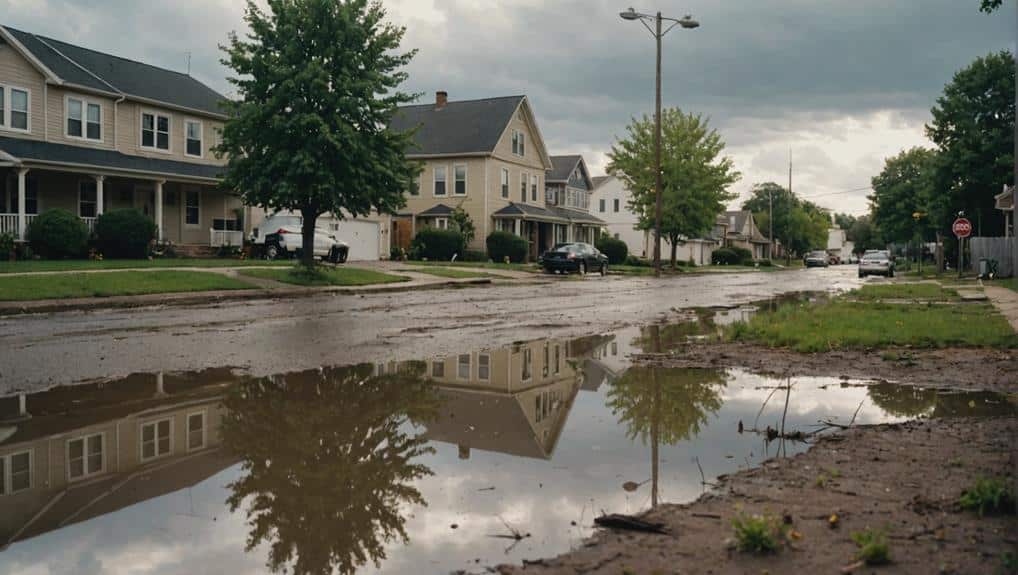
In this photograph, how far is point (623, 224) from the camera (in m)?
80.8

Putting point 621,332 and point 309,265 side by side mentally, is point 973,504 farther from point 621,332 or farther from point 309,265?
point 309,265

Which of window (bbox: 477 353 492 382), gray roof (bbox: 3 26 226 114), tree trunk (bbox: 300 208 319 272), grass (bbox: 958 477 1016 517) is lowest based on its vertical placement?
window (bbox: 477 353 492 382)

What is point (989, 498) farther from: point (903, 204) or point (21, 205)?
point (903, 204)

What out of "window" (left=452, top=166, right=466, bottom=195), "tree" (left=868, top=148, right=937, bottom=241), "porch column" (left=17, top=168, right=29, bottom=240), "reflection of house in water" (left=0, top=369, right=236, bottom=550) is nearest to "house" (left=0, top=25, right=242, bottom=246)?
"porch column" (left=17, top=168, right=29, bottom=240)

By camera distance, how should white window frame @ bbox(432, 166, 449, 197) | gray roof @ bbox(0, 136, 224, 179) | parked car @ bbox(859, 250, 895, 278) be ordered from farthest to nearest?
white window frame @ bbox(432, 166, 449, 197)
parked car @ bbox(859, 250, 895, 278)
gray roof @ bbox(0, 136, 224, 179)

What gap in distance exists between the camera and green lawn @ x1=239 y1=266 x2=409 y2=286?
81.8 ft

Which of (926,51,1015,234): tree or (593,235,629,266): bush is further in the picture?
(593,235,629,266): bush

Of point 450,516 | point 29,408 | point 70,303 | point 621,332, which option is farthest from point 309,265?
point 450,516

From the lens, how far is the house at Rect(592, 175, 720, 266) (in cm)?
7938

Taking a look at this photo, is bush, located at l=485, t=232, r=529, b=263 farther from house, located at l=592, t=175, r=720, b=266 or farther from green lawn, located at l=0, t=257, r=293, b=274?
house, located at l=592, t=175, r=720, b=266

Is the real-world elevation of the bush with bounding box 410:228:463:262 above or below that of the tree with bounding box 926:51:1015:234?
below

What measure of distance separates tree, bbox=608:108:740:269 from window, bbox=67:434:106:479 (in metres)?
49.7

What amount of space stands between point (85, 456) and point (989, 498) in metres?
5.35

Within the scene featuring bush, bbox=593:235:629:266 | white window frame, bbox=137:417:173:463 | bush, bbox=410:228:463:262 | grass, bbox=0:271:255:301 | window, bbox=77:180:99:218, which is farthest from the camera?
bush, bbox=593:235:629:266
